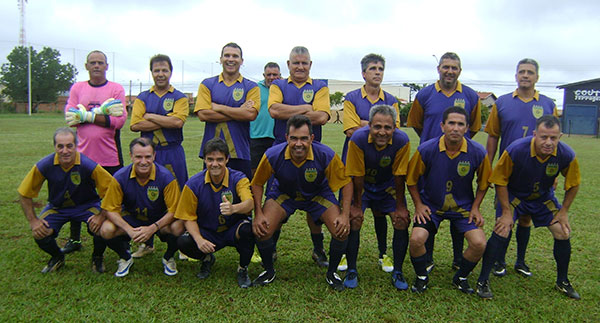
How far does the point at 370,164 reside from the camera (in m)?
4.20

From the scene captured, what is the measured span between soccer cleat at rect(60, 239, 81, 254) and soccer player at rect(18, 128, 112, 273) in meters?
0.43

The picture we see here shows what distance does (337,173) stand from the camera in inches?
162

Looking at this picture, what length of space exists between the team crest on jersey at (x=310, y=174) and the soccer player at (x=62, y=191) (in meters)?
1.97

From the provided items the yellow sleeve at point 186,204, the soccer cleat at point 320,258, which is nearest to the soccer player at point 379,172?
the soccer cleat at point 320,258

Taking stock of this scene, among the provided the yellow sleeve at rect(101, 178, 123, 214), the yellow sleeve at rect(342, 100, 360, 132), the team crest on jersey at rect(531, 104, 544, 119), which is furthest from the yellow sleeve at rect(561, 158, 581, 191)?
the yellow sleeve at rect(101, 178, 123, 214)

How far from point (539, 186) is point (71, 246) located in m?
4.86

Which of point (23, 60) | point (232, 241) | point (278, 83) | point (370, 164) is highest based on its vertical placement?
point (23, 60)

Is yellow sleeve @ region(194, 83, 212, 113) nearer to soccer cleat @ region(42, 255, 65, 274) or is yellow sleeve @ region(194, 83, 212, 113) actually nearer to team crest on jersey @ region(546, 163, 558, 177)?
soccer cleat @ region(42, 255, 65, 274)

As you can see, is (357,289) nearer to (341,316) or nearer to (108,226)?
(341,316)

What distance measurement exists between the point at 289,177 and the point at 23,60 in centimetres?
6654

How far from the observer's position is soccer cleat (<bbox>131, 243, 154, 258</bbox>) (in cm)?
468

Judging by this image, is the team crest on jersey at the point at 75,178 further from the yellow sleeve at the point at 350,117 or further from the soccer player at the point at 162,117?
the yellow sleeve at the point at 350,117

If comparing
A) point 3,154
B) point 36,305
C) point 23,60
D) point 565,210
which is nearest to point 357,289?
point 565,210

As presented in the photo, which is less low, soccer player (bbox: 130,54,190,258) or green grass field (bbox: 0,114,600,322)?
soccer player (bbox: 130,54,190,258)
